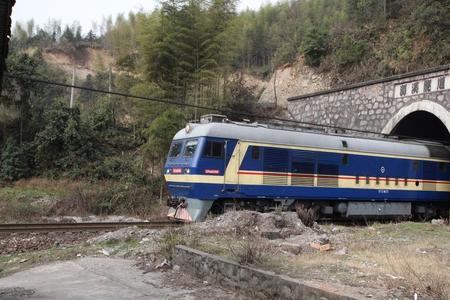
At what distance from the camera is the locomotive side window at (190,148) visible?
46.9ft

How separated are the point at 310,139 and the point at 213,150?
355cm

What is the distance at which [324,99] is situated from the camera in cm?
2386

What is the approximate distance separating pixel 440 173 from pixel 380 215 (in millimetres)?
3576

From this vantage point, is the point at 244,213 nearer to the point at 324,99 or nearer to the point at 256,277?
the point at 256,277

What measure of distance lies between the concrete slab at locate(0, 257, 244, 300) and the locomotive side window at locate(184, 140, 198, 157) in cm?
525

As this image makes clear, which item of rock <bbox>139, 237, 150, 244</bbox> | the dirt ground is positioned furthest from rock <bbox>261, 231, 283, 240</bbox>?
rock <bbox>139, 237, 150, 244</bbox>

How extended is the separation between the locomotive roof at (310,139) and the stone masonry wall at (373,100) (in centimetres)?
196

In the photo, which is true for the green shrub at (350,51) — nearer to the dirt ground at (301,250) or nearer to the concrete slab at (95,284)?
the dirt ground at (301,250)

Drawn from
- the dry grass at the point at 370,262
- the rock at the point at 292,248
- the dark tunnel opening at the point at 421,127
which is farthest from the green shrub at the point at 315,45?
the rock at the point at 292,248

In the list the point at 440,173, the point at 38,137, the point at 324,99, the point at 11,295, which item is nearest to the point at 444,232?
the point at 440,173

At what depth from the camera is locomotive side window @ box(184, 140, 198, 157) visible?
46.9ft

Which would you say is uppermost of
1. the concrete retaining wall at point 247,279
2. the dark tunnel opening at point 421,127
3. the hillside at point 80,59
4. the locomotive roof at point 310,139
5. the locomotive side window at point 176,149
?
the hillside at point 80,59

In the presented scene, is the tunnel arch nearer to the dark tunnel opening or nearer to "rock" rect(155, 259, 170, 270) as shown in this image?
the dark tunnel opening

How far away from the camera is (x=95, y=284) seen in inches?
311
